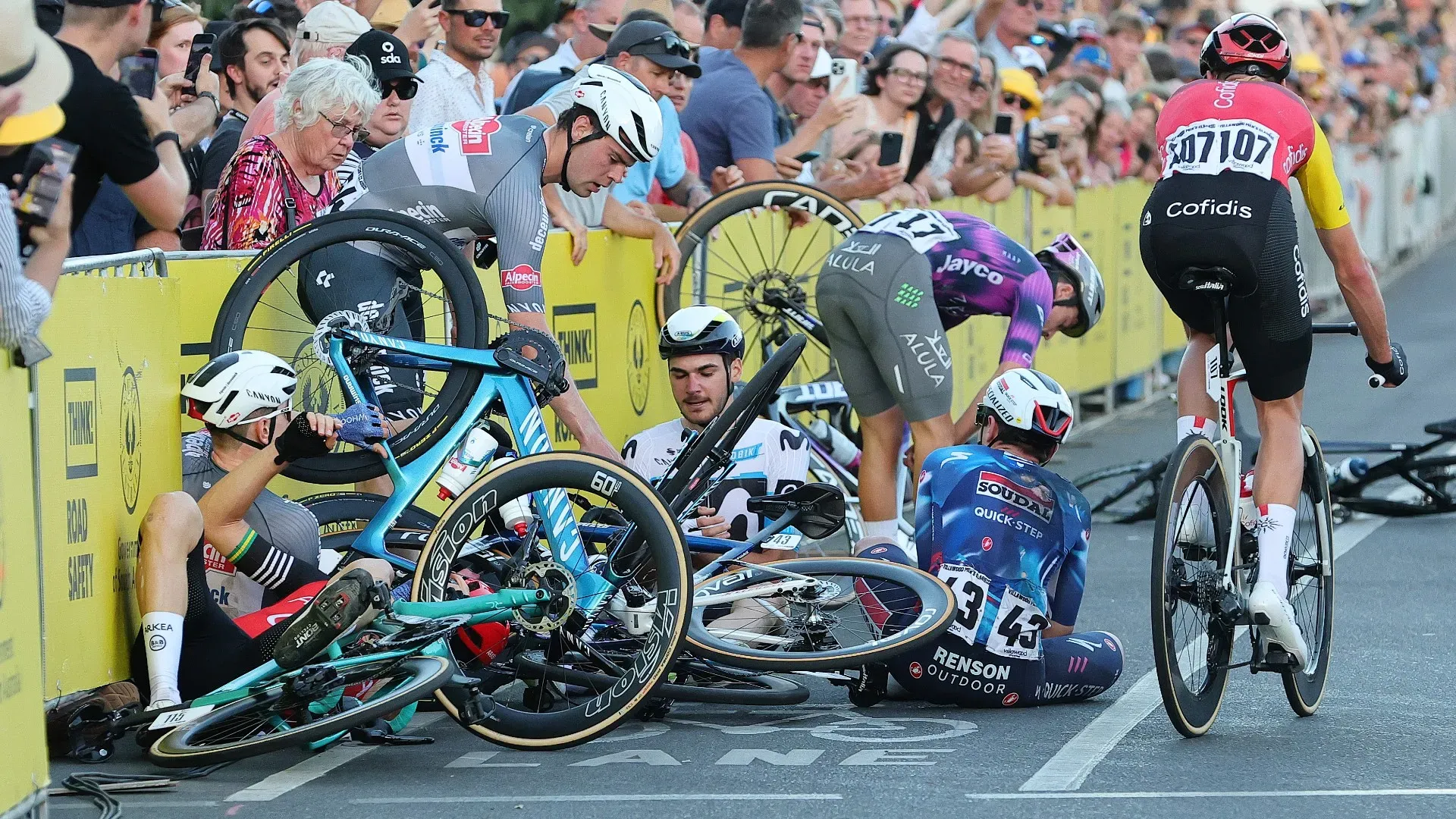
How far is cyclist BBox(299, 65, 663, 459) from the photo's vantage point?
7562 millimetres

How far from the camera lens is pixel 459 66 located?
10.2 m

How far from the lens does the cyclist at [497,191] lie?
298 inches

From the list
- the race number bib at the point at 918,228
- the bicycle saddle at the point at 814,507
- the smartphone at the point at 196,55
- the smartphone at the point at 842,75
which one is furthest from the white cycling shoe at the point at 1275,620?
the smartphone at the point at 842,75

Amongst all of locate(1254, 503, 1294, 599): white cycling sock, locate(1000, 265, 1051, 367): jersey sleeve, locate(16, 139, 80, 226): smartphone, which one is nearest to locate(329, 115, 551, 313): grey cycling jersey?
locate(1000, 265, 1051, 367): jersey sleeve

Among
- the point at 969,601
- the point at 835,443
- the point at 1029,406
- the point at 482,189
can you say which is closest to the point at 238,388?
the point at 482,189

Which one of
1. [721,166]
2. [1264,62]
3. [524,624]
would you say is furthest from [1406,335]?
[524,624]

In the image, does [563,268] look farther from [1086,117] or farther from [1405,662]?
[1086,117]

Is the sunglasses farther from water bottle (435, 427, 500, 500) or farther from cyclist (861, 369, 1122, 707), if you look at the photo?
cyclist (861, 369, 1122, 707)

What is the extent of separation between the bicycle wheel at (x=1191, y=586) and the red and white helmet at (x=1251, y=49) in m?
1.28

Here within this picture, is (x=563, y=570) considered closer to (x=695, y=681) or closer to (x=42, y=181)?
(x=695, y=681)

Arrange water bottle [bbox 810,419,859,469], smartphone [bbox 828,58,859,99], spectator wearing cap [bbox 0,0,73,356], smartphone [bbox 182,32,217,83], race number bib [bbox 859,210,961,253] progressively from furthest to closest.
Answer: smartphone [bbox 828,58,859,99]
water bottle [bbox 810,419,859,469]
smartphone [bbox 182,32,217,83]
race number bib [bbox 859,210,961,253]
spectator wearing cap [bbox 0,0,73,356]

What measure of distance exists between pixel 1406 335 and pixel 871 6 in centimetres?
985

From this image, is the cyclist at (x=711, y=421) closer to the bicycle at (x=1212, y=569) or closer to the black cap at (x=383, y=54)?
the black cap at (x=383, y=54)

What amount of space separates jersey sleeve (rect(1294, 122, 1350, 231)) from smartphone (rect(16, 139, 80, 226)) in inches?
148
